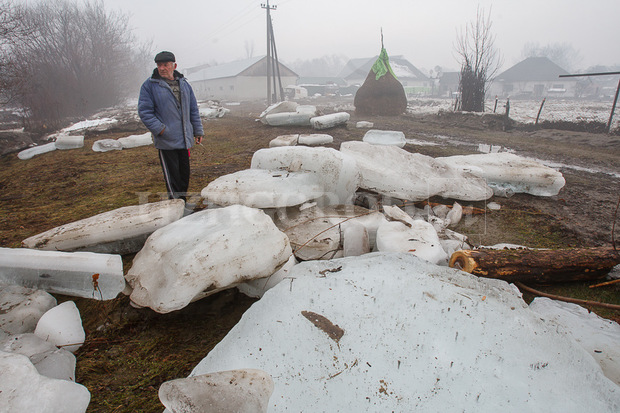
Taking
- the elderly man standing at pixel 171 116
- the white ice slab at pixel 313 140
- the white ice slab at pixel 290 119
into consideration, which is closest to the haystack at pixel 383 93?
the white ice slab at pixel 290 119

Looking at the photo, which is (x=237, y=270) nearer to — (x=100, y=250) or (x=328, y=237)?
(x=328, y=237)

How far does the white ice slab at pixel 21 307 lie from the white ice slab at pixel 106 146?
5.13 meters

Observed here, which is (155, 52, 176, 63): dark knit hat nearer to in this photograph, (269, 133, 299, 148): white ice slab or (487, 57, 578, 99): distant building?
(269, 133, 299, 148): white ice slab

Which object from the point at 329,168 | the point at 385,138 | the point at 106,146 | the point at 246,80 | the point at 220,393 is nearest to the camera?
the point at 220,393

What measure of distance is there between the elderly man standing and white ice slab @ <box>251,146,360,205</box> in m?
0.88

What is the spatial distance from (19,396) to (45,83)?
66.6 ft

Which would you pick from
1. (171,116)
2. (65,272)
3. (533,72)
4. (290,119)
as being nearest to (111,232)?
(65,272)

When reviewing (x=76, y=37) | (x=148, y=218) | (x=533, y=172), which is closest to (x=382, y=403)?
(x=148, y=218)

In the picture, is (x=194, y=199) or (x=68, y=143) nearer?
(x=194, y=199)

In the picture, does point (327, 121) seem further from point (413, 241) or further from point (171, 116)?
point (413, 241)

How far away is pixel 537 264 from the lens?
5.98ft

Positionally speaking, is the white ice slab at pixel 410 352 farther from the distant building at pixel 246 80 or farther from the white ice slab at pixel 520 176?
the distant building at pixel 246 80

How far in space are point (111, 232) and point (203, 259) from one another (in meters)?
0.89

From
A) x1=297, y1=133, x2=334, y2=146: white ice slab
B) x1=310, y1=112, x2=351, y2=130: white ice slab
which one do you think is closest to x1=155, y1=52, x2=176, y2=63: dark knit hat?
x1=297, y1=133, x2=334, y2=146: white ice slab
